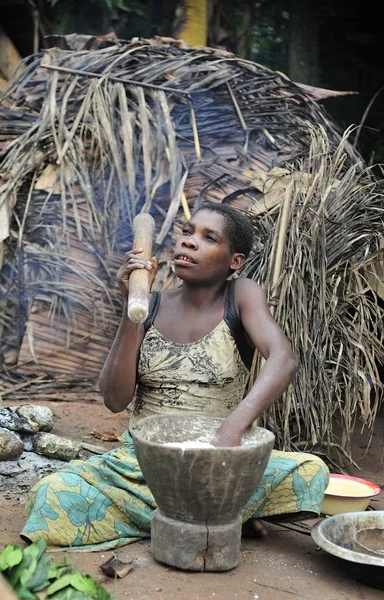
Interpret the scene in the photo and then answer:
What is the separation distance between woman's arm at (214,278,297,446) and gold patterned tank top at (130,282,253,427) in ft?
0.21

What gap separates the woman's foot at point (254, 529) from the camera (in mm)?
Answer: 2829

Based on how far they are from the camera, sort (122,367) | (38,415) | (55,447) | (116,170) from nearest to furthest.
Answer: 1. (122,367)
2. (55,447)
3. (38,415)
4. (116,170)

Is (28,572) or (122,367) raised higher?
(122,367)

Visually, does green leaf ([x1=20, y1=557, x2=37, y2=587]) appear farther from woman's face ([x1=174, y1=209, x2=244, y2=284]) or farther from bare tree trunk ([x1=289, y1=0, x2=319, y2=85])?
bare tree trunk ([x1=289, y1=0, x2=319, y2=85])

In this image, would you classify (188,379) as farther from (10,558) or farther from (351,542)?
(10,558)

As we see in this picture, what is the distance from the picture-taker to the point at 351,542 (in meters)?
2.69

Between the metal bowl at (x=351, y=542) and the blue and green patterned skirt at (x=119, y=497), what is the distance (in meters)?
0.10

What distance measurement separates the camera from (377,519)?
2721mm

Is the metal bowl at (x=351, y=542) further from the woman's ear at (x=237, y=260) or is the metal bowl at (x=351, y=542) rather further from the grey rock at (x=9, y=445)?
the grey rock at (x=9, y=445)

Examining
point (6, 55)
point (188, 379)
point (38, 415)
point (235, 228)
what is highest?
point (6, 55)

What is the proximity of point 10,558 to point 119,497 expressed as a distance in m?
Answer: 0.53

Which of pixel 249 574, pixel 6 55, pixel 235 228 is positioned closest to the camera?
pixel 249 574

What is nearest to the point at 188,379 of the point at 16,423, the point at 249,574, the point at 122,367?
the point at 122,367

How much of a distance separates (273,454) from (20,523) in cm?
97
